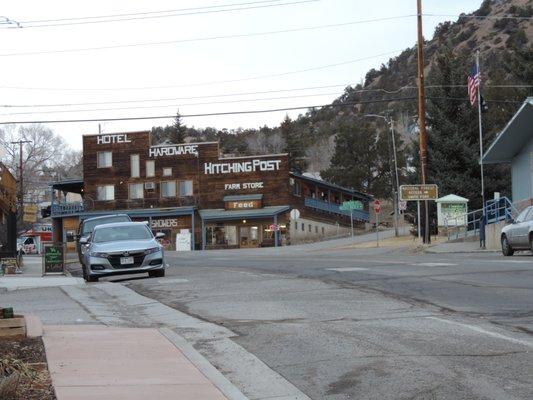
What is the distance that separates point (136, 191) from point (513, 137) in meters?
40.2

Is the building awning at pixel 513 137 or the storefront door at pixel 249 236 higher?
the building awning at pixel 513 137

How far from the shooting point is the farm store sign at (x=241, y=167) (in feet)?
200

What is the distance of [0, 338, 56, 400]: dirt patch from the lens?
16.3ft

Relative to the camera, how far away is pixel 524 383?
6098 millimetres

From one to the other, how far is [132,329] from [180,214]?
5392 cm

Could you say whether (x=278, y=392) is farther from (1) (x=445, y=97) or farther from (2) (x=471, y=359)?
(1) (x=445, y=97)

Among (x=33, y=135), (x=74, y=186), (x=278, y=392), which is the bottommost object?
(x=278, y=392)

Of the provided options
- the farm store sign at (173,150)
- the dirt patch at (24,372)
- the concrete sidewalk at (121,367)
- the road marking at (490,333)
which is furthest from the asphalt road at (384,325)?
the farm store sign at (173,150)

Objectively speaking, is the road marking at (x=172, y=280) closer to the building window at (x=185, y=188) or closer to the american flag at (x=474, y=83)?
the american flag at (x=474, y=83)

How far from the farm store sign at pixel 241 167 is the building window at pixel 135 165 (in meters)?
6.69

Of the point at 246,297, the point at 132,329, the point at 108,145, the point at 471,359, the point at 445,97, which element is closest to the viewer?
the point at 471,359

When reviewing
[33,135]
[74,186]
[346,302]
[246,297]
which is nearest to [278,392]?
[346,302]

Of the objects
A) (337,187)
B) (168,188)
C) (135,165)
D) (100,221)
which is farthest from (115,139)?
(100,221)

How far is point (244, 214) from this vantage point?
60.0 metres
